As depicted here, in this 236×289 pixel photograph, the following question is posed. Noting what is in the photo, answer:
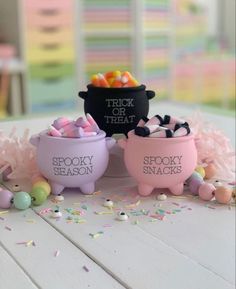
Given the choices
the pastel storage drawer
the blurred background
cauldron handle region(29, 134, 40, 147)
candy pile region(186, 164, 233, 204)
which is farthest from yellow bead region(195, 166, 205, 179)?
the pastel storage drawer

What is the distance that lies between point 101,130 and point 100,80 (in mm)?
88

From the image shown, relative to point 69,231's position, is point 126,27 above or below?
above

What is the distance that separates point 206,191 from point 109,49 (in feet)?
6.54

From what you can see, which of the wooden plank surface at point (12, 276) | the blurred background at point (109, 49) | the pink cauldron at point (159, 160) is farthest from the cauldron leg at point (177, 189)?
the blurred background at point (109, 49)

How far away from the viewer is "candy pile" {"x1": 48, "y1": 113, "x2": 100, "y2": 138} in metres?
0.60

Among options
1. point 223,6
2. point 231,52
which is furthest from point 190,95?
point 223,6

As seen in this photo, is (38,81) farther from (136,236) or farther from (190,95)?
(136,236)

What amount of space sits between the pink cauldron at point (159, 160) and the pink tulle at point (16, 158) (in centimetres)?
14

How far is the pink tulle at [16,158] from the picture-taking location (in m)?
0.67

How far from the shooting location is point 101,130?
626 millimetres

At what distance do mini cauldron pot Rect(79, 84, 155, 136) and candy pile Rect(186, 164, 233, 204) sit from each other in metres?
0.11

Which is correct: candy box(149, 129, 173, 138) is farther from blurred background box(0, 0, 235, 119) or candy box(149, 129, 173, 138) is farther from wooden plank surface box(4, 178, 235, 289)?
blurred background box(0, 0, 235, 119)

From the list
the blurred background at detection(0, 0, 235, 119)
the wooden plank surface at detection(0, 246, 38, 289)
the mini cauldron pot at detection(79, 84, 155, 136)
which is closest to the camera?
the wooden plank surface at detection(0, 246, 38, 289)

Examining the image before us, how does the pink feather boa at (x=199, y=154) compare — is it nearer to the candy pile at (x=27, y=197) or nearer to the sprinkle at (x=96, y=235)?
the candy pile at (x=27, y=197)
